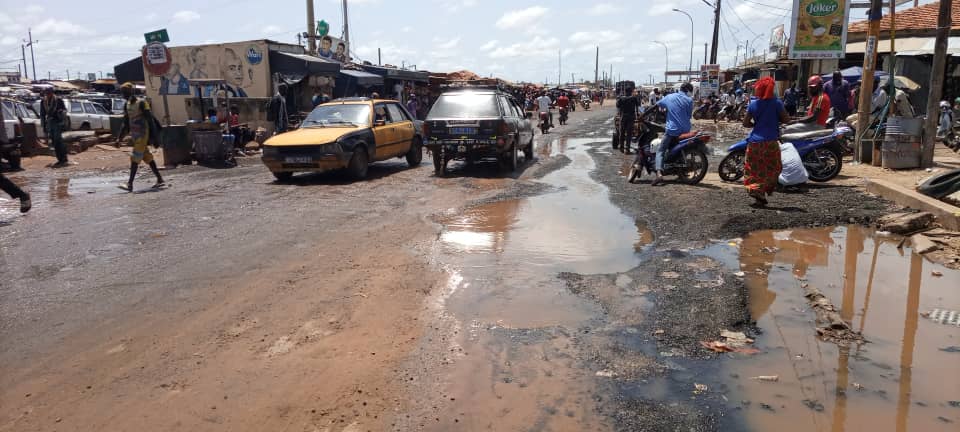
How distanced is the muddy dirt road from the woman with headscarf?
33cm

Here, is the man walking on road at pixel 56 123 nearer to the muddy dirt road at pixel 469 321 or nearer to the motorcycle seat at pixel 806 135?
the muddy dirt road at pixel 469 321

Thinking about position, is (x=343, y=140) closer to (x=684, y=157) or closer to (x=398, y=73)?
(x=684, y=157)

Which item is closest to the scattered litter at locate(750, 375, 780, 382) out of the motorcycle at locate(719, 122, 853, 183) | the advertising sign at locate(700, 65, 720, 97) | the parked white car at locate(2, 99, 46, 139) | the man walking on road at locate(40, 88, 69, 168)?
the motorcycle at locate(719, 122, 853, 183)

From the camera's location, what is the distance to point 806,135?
934 cm

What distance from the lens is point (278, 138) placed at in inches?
436

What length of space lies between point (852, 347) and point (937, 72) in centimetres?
841

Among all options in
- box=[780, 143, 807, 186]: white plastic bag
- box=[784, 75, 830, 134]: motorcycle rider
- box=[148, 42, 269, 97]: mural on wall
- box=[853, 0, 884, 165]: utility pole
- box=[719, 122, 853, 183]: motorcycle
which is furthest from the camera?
box=[148, 42, 269, 97]: mural on wall

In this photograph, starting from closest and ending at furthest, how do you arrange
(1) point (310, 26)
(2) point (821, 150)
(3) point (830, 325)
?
(3) point (830, 325)
(2) point (821, 150)
(1) point (310, 26)

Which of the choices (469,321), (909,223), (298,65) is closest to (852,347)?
(469,321)

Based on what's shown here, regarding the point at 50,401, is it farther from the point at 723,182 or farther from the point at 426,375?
the point at 723,182

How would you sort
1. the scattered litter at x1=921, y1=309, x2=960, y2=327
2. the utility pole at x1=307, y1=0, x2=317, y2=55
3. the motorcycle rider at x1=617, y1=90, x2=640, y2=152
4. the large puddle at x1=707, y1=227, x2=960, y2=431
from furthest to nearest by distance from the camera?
the utility pole at x1=307, y1=0, x2=317, y2=55
the motorcycle rider at x1=617, y1=90, x2=640, y2=152
the scattered litter at x1=921, y1=309, x2=960, y2=327
the large puddle at x1=707, y1=227, x2=960, y2=431

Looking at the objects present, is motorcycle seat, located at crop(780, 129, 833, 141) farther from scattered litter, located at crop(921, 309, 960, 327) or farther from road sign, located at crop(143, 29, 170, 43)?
road sign, located at crop(143, 29, 170, 43)

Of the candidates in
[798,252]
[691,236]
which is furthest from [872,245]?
[691,236]

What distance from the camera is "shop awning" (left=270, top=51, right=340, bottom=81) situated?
20.4 metres
